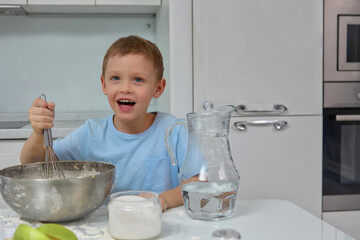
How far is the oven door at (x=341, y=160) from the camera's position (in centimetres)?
183

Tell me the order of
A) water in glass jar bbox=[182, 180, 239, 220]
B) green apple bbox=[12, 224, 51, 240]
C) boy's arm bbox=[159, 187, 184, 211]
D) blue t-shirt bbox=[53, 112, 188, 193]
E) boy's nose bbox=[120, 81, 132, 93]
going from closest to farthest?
green apple bbox=[12, 224, 51, 240] < water in glass jar bbox=[182, 180, 239, 220] < boy's arm bbox=[159, 187, 184, 211] < boy's nose bbox=[120, 81, 132, 93] < blue t-shirt bbox=[53, 112, 188, 193]

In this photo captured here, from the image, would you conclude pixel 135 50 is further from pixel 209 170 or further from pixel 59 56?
pixel 59 56

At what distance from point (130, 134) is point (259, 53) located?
0.86 m

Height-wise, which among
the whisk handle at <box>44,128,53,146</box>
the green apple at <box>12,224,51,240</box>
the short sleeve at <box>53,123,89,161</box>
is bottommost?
the green apple at <box>12,224,51,240</box>

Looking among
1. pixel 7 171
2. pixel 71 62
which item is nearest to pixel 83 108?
pixel 71 62

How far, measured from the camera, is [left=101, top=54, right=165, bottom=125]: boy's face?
101 cm

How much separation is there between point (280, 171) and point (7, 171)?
1.26 m

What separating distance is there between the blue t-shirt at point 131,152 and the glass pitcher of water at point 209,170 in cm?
32

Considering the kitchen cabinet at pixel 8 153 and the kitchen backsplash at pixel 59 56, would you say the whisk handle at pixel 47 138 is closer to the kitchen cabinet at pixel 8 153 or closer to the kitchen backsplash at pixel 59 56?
the kitchen cabinet at pixel 8 153

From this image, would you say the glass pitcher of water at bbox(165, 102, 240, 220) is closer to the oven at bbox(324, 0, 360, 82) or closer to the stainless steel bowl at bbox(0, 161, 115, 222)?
the stainless steel bowl at bbox(0, 161, 115, 222)

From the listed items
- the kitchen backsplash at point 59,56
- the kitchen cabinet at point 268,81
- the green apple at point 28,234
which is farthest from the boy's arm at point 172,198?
the kitchen backsplash at point 59,56

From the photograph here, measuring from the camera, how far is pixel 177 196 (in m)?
0.89

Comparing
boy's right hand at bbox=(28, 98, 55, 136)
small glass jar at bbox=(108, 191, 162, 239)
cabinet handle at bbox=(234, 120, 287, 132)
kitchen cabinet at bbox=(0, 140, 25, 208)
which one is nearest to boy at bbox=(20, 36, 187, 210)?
boy's right hand at bbox=(28, 98, 55, 136)

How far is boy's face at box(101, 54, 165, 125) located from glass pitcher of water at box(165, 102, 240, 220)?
0.88 ft
